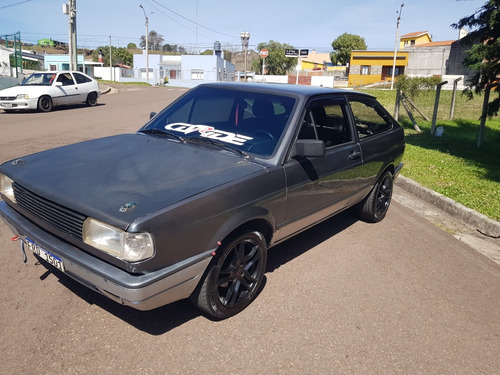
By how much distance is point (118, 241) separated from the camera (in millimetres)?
2490

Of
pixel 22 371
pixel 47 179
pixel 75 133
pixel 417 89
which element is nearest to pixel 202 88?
pixel 47 179

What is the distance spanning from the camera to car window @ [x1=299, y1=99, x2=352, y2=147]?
3824 mm

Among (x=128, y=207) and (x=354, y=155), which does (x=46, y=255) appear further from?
(x=354, y=155)

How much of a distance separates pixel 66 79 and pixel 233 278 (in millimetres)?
15800

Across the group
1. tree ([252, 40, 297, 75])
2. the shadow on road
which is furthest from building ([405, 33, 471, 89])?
the shadow on road

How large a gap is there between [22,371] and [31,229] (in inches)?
38.8

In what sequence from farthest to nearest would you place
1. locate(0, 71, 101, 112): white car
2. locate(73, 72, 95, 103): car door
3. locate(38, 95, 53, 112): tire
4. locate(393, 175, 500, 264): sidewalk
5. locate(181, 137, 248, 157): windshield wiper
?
1. locate(73, 72, 95, 103): car door
2. locate(38, 95, 53, 112): tire
3. locate(0, 71, 101, 112): white car
4. locate(393, 175, 500, 264): sidewalk
5. locate(181, 137, 248, 157): windshield wiper

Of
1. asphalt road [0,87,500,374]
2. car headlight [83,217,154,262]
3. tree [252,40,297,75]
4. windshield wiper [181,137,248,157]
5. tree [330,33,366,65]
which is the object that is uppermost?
tree [330,33,366,65]

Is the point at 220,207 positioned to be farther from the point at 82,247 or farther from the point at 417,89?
the point at 417,89

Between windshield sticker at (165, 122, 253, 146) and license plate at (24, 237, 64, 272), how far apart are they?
1602 mm

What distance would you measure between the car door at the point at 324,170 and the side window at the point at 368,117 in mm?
225

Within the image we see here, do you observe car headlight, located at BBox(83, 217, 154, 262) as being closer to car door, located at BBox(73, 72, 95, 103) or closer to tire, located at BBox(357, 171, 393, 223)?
tire, located at BBox(357, 171, 393, 223)

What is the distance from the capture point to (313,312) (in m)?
3.24

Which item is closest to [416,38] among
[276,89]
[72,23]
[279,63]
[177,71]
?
[279,63]
